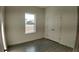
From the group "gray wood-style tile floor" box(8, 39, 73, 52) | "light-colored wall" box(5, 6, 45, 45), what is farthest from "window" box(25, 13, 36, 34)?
"gray wood-style tile floor" box(8, 39, 73, 52)

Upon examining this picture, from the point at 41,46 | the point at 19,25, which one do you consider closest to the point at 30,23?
the point at 19,25

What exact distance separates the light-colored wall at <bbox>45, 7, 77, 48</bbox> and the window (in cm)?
15

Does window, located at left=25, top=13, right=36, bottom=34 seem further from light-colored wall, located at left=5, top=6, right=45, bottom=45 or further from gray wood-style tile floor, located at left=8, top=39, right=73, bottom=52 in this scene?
gray wood-style tile floor, located at left=8, top=39, right=73, bottom=52

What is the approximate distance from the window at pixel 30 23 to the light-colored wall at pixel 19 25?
1.4 inches

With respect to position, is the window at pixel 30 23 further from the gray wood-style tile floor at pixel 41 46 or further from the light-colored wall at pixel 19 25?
the gray wood-style tile floor at pixel 41 46

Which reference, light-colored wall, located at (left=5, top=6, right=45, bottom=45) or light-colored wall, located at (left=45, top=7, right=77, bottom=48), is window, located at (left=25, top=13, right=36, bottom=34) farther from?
light-colored wall, located at (left=45, top=7, right=77, bottom=48)

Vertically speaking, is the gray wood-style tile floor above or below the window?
below

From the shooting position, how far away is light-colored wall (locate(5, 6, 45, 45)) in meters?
0.69

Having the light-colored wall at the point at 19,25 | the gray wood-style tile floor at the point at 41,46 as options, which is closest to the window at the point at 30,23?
the light-colored wall at the point at 19,25

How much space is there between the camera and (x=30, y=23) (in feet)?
2.61

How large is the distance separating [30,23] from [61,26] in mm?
347
